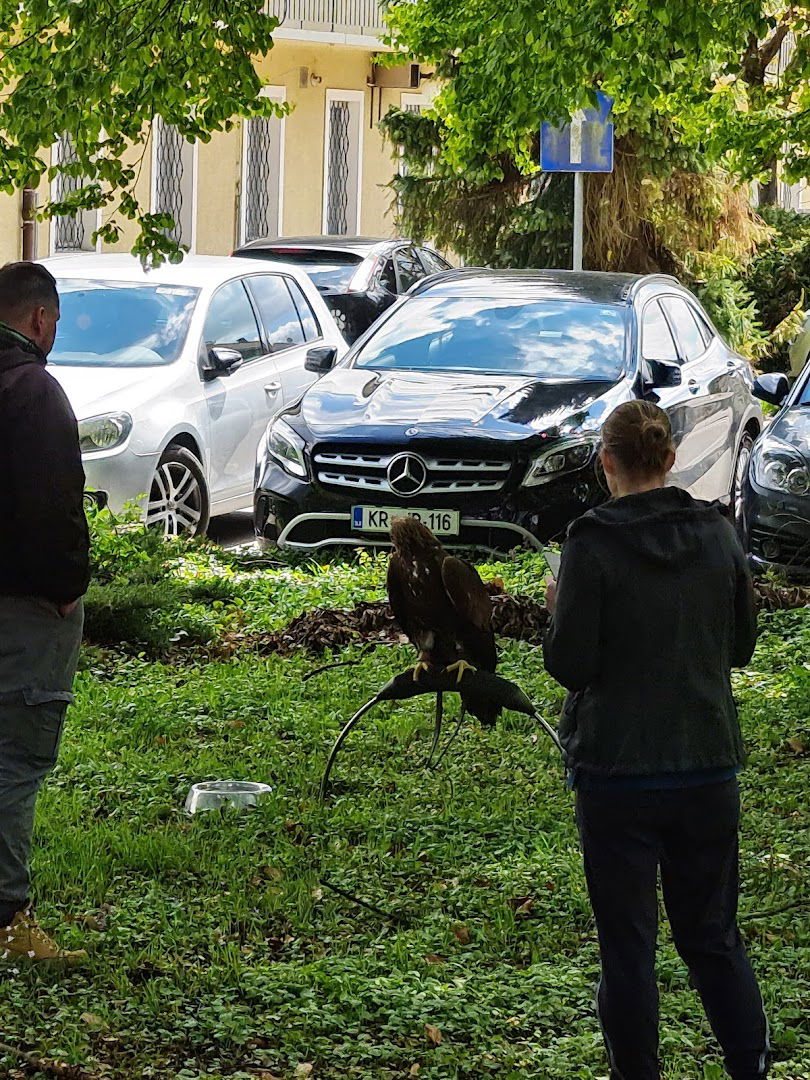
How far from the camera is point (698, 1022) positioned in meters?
4.97

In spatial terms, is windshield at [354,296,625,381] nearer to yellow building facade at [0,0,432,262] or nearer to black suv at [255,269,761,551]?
black suv at [255,269,761,551]

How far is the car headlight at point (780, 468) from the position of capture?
10.8m

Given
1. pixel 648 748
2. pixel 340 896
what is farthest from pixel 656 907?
pixel 340 896

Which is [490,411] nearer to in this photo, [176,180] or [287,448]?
[287,448]

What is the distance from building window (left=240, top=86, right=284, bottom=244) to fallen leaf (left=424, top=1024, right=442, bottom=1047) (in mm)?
29270

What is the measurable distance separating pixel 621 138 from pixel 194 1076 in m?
20.5

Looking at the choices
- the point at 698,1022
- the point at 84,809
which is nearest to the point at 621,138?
the point at 84,809

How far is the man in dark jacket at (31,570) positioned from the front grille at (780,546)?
20.4ft

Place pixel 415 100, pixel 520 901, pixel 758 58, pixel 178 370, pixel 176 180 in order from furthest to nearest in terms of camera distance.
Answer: pixel 415 100, pixel 176 180, pixel 758 58, pixel 178 370, pixel 520 901

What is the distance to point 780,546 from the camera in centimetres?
1088

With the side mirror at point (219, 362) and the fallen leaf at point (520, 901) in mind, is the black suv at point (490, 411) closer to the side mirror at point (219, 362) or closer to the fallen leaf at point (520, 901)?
the side mirror at point (219, 362)

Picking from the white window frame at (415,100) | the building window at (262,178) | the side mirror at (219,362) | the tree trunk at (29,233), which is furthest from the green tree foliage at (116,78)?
the white window frame at (415,100)

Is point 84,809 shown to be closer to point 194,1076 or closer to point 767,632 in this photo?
point 194,1076

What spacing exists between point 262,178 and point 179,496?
2209 centimetres
